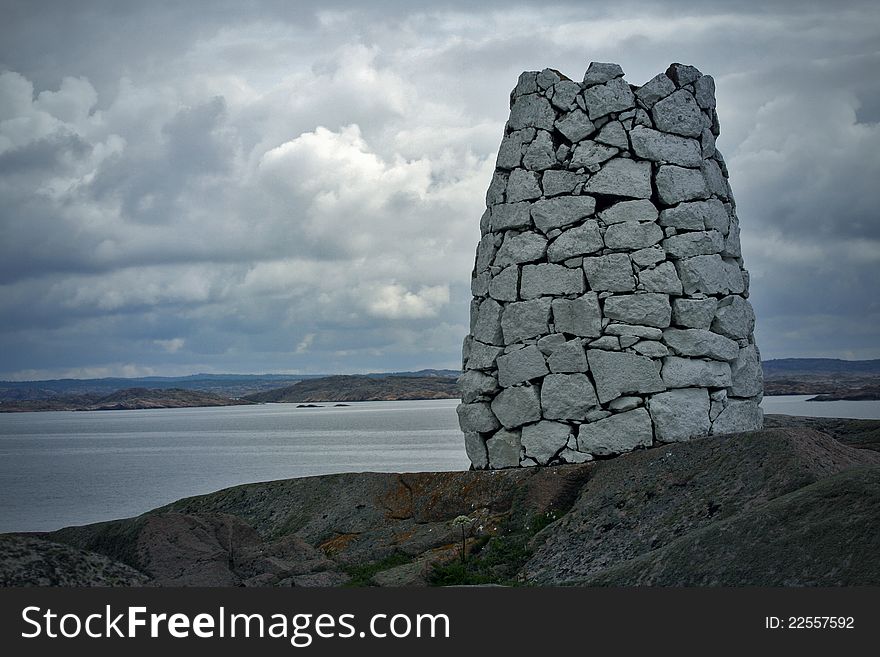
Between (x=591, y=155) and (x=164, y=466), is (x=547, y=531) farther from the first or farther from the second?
(x=164, y=466)

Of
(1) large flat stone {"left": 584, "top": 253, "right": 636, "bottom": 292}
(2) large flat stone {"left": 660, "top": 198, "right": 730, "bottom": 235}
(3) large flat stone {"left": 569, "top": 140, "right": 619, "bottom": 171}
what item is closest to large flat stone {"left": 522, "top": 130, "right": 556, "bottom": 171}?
(3) large flat stone {"left": 569, "top": 140, "right": 619, "bottom": 171}

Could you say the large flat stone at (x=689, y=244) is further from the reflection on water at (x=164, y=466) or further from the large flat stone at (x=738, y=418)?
the reflection on water at (x=164, y=466)

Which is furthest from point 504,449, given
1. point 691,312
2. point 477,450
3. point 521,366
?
point 691,312

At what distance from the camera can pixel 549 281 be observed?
1238 centimetres

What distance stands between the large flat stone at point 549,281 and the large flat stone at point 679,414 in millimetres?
1685

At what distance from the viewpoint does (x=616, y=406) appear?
1206 cm

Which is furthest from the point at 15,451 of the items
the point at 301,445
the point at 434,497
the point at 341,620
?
the point at 341,620

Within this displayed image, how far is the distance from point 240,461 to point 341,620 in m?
43.5

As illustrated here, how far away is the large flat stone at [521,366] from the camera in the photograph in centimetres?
1237

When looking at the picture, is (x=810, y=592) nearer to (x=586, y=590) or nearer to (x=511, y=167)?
(x=586, y=590)

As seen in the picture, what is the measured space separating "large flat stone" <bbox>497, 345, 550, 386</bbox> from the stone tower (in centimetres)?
2

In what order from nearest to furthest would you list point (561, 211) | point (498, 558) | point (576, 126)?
point (498, 558)
point (561, 211)
point (576, 126)

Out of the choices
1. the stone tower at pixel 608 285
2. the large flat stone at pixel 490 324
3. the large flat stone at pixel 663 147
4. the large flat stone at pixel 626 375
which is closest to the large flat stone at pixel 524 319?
the stone tower at pixel 608 285

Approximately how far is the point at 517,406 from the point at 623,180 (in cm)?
316
